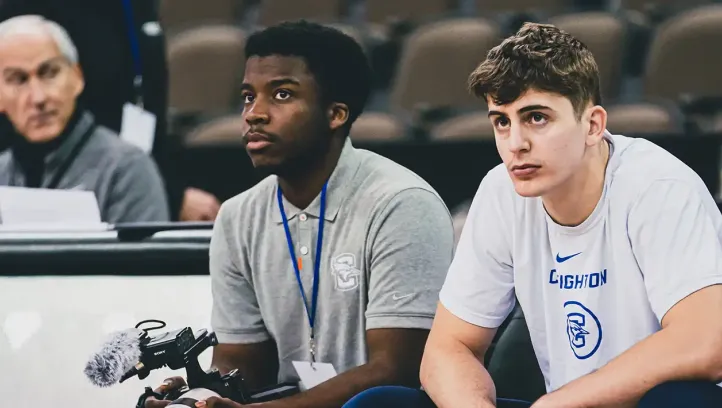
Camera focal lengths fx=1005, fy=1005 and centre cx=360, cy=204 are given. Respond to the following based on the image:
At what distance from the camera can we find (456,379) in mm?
1349

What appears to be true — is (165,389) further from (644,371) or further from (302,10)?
(302,10)

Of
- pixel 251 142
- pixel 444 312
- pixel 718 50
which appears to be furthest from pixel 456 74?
pixel 444 312

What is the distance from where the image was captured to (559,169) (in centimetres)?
130

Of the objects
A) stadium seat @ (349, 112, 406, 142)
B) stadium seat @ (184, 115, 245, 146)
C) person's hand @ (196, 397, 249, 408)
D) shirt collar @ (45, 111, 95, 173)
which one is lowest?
Answer: person's hand @ (196, 397, 249, 408)

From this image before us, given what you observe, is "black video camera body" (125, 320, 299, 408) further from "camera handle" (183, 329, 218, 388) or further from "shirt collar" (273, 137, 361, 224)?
"shirt collar" (273, 137, 361, 224)

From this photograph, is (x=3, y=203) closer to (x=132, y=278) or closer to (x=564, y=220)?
(x=132, y=278)

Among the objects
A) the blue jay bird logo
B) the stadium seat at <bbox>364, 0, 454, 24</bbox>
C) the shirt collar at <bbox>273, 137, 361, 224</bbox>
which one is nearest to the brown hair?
the blue jay bird logo

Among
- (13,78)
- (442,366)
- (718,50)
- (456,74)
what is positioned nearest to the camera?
(442,366)

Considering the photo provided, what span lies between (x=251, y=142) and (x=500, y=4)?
179 centimetres

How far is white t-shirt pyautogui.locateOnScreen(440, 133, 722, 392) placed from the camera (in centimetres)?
126

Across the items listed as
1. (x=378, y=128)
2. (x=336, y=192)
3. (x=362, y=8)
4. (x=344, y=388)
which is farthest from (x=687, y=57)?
(x=344, y=388)

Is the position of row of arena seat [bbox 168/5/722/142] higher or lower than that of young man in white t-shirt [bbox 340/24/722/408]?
higher

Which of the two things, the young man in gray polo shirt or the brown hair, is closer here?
the brown hair

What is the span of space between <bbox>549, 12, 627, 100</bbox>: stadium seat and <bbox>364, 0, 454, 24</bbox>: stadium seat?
0.53m
